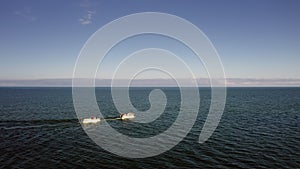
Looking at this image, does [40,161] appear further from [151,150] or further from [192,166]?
[192,166]

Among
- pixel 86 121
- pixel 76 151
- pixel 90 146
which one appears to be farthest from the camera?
pixel 86 121

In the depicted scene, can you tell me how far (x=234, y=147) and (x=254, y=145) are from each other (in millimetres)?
4416

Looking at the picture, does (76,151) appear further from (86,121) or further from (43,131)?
(86,121)

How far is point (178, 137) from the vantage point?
55344 mm

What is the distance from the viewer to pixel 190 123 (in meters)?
72.2

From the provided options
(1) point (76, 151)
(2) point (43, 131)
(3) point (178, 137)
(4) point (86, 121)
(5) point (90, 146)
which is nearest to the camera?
(1) point (76, 151)

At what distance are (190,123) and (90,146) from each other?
3330 cm

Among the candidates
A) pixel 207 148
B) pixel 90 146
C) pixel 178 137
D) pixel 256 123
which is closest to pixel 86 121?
pixel 90 146

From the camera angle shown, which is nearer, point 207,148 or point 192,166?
point 192,166

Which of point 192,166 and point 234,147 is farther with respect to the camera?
point 234,147

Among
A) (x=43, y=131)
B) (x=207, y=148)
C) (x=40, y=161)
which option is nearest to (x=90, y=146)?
(x=40, y=161)

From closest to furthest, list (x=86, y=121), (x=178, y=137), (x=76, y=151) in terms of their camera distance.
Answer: (x=76, y=151), (x=178, y=137), (x=86, y=121)

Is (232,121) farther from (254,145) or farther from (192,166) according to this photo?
(192,166)

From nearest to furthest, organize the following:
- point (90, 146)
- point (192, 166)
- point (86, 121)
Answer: point (192, 166)
point (90, 146)
point (86, 121)
